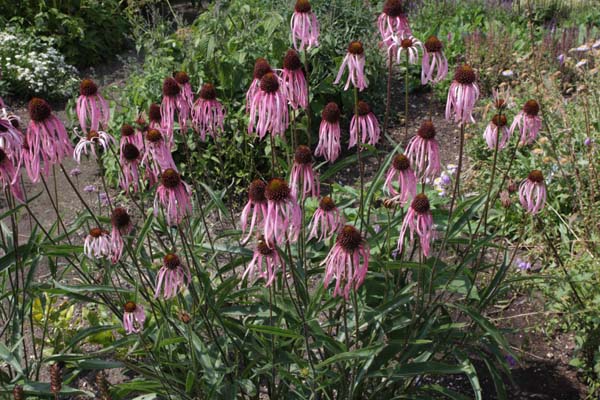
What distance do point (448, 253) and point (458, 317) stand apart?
814 mm

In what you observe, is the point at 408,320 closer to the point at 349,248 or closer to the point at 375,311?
the point at 375,311

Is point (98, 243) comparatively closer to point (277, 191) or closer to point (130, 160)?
point (130, 160)

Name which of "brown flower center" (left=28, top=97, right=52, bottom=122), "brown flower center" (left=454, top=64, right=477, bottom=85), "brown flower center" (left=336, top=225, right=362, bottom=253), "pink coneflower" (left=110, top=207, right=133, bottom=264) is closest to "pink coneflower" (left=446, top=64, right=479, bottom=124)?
"brown flower center" (left=454, top=64, right=477, bottom=85)

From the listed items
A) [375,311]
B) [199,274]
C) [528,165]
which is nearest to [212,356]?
[199,274]

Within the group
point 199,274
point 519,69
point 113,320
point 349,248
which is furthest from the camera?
point 519,69

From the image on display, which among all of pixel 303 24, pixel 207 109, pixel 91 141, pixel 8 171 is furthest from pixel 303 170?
pixel 8 171

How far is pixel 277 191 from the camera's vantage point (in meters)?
1.68

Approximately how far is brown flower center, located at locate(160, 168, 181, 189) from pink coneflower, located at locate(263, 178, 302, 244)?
40 cm

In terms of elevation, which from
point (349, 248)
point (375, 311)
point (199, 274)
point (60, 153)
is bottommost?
point (375, 311)

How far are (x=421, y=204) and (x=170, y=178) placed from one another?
690 millimetres

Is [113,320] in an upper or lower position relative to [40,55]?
lower

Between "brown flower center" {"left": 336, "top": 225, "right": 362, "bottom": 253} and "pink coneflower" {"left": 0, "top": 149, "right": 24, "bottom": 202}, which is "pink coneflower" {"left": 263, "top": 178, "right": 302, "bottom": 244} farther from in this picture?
"pink coneflower" {"left": 0, "top": 149, "right": 24, "bottom": 202}

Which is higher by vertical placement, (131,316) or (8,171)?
(8,171)

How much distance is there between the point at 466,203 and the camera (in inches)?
99.7
